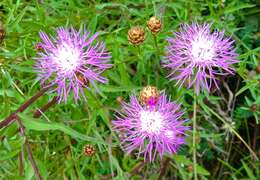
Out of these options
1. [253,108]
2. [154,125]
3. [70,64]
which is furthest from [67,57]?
[253,108]

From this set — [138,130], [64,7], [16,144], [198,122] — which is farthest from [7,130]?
[198,122]

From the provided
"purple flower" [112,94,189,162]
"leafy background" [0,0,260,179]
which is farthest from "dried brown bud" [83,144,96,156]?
"purple flower" [112,94,189,162]

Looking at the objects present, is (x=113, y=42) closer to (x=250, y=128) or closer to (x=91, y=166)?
(x=91, y=166)

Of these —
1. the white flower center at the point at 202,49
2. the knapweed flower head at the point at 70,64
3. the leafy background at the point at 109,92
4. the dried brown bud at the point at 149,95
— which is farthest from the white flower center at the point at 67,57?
the white flower center at the point at 202,49

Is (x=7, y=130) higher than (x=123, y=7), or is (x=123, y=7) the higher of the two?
(x=123, y=7)

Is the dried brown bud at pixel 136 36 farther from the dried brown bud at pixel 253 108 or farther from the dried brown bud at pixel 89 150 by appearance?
the dried brown bud at pixel 253 108

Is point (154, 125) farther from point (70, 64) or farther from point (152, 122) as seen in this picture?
point (70, 64)

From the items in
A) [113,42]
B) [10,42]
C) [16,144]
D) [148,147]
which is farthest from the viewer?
[10,42]
